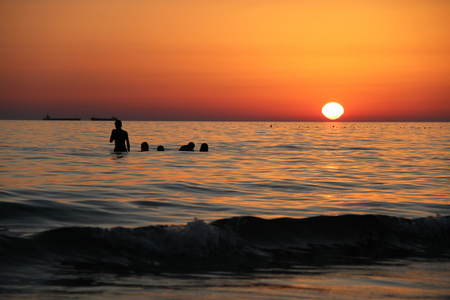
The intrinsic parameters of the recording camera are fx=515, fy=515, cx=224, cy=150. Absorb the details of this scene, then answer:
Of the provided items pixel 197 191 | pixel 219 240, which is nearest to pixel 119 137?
pixel 197 191

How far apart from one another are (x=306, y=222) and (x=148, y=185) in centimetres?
801

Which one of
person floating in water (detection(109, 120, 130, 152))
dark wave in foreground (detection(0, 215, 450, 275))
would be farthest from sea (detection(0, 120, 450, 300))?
person floating in water (detection(109, 120, 130, 152))

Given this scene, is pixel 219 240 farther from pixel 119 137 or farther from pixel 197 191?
pixel 119 137

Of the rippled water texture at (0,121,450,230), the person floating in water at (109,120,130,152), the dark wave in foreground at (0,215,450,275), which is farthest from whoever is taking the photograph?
the person floating in water at (109,120,130,152)

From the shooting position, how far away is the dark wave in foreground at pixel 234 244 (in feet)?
26.9

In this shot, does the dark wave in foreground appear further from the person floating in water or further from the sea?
the person floating in water

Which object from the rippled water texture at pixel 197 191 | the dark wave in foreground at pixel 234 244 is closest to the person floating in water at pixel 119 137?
the rippled water texture at pixel 197 191

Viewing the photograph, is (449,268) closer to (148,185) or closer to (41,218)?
(41,218)

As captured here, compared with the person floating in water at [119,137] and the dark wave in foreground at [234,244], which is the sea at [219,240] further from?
the person floating in water at [119,137]

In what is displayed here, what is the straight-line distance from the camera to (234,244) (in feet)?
30.7

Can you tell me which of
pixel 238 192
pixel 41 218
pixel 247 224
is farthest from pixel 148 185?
pixel 247 224

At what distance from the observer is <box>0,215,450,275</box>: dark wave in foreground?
821 cm

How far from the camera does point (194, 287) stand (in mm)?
6746

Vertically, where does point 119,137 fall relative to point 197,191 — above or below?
above
